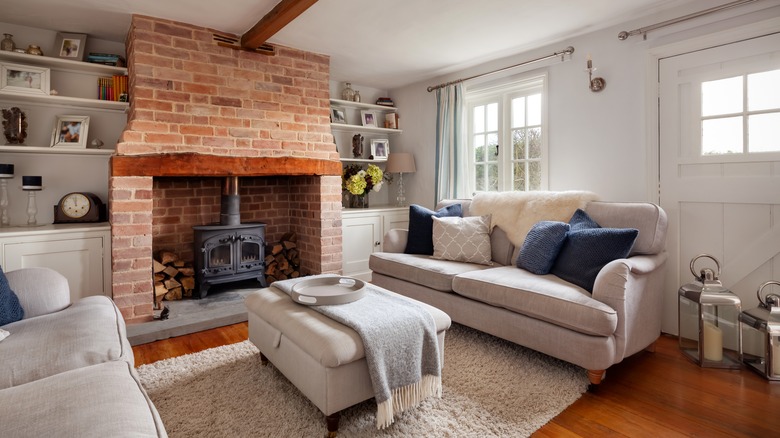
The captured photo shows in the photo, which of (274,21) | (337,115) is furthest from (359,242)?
(274,21)

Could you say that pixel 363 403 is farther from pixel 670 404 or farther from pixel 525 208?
pixel 525 208

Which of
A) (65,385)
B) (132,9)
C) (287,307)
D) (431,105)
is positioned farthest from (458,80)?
(65,385)

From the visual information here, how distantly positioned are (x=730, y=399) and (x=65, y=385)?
2846 millimetres

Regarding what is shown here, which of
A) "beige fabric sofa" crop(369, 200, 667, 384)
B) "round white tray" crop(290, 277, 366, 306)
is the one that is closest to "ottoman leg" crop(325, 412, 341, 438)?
"round white tray" crop(290, 277, 366, 306)

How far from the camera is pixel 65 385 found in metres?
1.23

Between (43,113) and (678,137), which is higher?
(43,113)

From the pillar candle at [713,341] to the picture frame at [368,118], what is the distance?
380cm

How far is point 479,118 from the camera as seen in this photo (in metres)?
4.43

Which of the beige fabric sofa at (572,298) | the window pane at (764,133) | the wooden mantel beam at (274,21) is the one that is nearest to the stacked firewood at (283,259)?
the beige fabric sofa at (572,298)

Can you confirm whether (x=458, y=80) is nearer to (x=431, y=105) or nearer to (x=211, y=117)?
(x=431, y=105)

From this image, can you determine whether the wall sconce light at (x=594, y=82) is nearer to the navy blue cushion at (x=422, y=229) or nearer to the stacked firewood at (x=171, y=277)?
the navy blue cushion at (x=422, y=229)

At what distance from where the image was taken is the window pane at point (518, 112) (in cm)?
399

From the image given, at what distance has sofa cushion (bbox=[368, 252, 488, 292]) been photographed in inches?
117

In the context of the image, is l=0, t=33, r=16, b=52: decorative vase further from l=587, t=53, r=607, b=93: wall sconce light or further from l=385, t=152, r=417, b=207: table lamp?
l=587, t=53, r=607, b=93: wall sconce light
